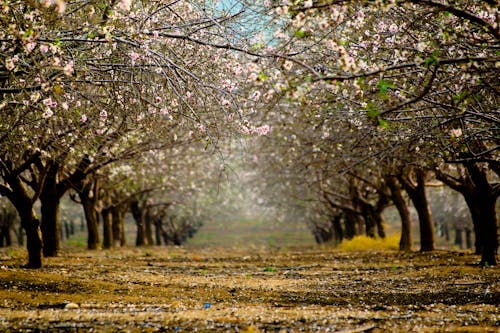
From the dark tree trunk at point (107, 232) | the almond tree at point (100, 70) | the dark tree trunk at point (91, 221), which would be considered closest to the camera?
the almond tree at point (100, 70)

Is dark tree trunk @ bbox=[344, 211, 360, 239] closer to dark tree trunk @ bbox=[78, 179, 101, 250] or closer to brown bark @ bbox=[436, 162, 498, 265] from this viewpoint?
dark tree trunk @ bbox=[78, 179, 101, 250]

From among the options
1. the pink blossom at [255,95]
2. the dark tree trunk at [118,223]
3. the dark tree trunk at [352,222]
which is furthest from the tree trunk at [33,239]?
the dark tree trunk at [352,222]

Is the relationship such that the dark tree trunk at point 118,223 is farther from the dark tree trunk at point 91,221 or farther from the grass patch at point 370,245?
the grass patch at point 370,245

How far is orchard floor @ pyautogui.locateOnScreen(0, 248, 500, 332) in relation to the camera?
7.93 m

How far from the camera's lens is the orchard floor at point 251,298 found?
7.93 m

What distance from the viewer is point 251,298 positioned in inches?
460

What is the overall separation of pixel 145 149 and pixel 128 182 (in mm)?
11350

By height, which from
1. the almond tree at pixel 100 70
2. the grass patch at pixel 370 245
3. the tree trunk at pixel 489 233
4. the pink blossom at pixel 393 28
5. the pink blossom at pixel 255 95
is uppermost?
the pink blossom at pixel 393 28

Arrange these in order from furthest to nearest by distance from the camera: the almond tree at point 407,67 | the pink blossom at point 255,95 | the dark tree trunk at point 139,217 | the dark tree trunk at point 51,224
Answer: the dark tree trunk at point 139,217 < the dark tree trunk at point 51,224 < the pink blossom at point 255,95 < the almond tree at point 407,67

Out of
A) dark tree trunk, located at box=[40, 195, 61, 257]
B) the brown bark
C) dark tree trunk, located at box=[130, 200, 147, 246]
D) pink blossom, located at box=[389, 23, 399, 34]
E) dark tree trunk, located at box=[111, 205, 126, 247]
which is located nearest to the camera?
pink blossom, located at box=[389, 23, 399, 34]

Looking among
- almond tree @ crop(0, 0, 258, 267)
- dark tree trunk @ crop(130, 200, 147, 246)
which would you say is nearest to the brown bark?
almond tree @ crop(0, 0, 258, 267)

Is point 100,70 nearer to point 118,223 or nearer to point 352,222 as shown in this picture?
point 118,223

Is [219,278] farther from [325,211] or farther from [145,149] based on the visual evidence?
[325,211]

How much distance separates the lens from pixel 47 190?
786 inches
